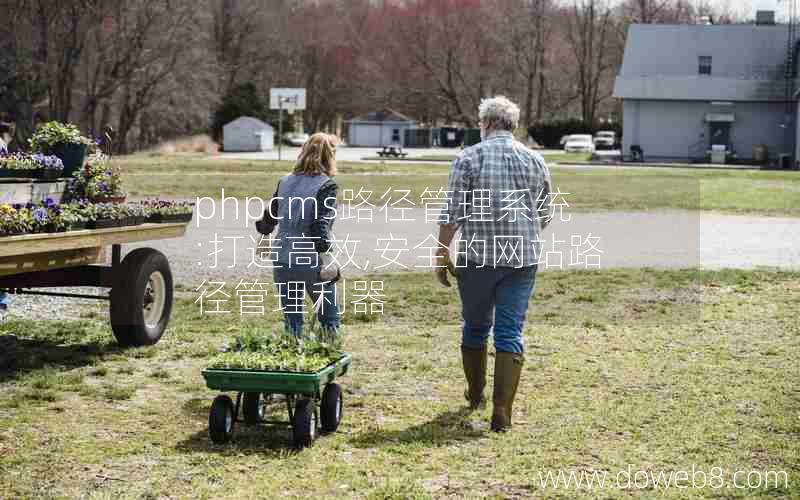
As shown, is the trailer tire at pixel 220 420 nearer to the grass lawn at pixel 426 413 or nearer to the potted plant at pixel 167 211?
the grass lawn at pixel 426 413

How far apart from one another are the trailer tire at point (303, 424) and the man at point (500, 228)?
1.17 meters

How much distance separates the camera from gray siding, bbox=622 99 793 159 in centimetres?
6519

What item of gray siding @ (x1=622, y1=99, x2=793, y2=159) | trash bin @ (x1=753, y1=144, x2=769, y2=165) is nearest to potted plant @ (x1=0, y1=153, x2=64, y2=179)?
trash bin @ (x1=753, y1=144, x2=769, y2=165)

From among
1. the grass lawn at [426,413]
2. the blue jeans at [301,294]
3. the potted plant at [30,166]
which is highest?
the potted plant at [30,166]

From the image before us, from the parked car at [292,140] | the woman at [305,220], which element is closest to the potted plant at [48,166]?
the woman at [305,220]

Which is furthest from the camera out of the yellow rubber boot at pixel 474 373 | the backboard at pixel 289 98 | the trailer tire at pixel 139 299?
the backboard at pixel 289 98

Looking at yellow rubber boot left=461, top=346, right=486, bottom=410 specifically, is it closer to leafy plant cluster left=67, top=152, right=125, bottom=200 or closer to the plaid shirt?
the plaid shirt

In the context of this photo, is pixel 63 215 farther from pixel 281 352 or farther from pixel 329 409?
pixel 329 409

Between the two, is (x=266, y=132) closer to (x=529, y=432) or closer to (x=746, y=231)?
(x=746, y=231)

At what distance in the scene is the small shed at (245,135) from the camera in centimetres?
8338

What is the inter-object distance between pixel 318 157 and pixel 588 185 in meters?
30.8

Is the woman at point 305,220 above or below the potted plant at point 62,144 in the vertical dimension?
below

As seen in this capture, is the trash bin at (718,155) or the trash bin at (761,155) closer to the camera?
the trash bin at (761,155)

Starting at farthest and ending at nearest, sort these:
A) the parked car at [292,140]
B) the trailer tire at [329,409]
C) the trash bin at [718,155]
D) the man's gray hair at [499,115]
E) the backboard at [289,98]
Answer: the parked car at [292,140], the backboard at [289,98], the trash bin at [718,155], the man's gray hair at [499,115], the trailer tire at [329,409]
